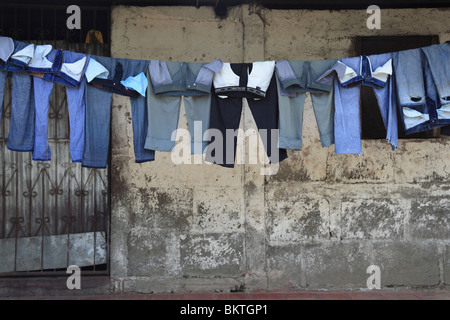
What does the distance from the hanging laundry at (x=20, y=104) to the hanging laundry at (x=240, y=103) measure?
1.96 metres

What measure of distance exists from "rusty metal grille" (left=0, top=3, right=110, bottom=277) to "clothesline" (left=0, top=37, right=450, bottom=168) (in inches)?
52.5

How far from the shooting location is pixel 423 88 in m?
4.94

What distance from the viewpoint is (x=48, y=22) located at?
6.41 m

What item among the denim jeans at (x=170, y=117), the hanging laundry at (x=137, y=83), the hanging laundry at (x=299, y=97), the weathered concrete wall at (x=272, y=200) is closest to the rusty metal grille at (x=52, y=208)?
the weathered concrete wall at (x=272, y=200)

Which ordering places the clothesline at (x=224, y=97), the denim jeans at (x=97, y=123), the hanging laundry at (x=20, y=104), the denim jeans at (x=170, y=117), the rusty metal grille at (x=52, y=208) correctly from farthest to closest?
the rusty metal grille at (x=52, y=208) → the denim jeans at (x=170, y=117) → the denim jeans at (x=97, y=123) → the clothesline at (x=224, y=97) → the hanging laundry at (x=20, y=104)

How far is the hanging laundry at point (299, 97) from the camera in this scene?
495 cm

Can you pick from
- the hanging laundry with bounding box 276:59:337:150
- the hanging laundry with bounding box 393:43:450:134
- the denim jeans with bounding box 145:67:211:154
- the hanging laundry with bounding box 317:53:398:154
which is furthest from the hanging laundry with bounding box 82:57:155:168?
the hanging laundry with bounding box 393:43:450:134

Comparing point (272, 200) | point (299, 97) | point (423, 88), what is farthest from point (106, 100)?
point (423, 88)

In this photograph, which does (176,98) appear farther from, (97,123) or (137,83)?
(97,123)

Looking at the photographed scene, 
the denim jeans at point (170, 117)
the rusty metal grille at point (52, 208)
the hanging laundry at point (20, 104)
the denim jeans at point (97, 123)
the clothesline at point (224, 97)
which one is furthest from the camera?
the rusty metal grille at point (52, 208)

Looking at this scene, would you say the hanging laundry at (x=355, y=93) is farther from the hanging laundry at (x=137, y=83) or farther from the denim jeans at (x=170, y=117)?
the hanging laundry at (x=137, y=83)

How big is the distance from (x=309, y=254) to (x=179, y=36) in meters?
3.55
